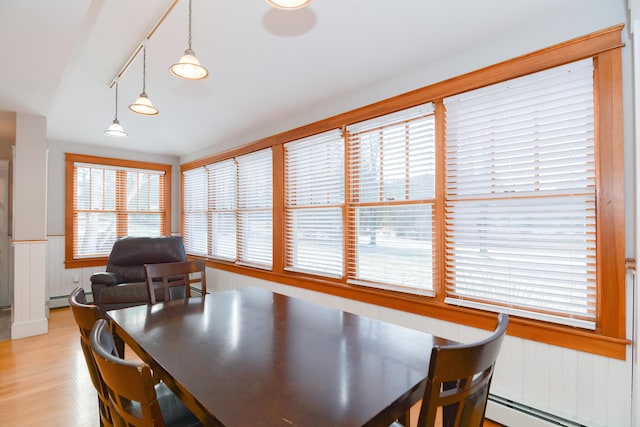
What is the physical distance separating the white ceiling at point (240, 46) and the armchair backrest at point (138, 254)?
73.4 inches

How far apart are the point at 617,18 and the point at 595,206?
1.04 metres

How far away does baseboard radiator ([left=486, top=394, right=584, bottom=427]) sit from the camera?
186 cm

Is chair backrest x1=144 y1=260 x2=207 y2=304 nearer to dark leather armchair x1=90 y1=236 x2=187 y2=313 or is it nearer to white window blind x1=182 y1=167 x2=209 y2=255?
dark leather armchair x1=90 y1=236 x2=187 y2=313

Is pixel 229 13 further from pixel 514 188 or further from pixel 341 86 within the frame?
pixel 514 188

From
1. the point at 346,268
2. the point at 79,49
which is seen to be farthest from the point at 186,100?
the point at 346,268

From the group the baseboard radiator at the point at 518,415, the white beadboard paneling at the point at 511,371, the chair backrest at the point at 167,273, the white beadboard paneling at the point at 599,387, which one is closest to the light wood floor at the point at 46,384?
the baseboard radiator at the point at 518,415

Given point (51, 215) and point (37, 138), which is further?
point (51, 215)

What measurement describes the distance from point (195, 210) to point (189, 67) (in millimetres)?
4070

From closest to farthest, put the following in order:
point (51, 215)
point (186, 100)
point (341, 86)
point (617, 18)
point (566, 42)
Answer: point (617, 18) → point (566, 42) → point (341, 86) → point (186, 100) → point (51, 215)

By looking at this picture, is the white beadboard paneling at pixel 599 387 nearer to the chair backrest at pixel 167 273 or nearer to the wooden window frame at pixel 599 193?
the wooden window frame at pixel 599 193

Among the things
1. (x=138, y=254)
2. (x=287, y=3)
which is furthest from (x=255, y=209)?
(x=287, y=3)

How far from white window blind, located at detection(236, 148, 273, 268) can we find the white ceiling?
2.28ft

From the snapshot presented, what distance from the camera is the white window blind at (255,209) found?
13.3 ft

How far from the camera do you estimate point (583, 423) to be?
1.77m
